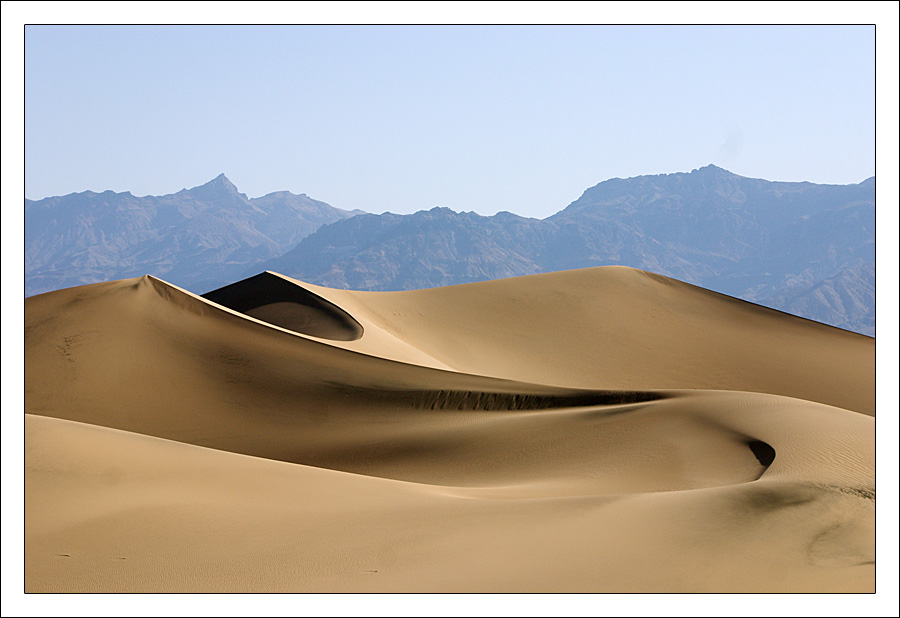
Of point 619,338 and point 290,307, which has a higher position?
point 290,307

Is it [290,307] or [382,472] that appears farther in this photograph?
[290,307]

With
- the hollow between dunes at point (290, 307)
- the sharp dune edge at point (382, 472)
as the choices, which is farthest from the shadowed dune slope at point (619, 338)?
the sharp dune edge at point (382, 472)

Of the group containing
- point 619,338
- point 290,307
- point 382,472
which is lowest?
point 382,472

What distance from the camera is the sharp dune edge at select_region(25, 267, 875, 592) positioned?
21.6 feet

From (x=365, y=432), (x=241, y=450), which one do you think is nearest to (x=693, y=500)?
(x=365, y=432)

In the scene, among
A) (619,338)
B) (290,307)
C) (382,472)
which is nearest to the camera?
(382,472)

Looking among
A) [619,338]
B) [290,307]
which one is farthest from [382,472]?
Answer: [619,338]

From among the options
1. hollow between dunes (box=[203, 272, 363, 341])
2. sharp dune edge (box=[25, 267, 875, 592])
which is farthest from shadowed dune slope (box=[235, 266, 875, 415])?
sharp dune edge (box=[25, 267, 875, 592])

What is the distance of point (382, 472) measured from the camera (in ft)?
40.1

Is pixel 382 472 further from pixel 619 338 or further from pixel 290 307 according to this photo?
pixel 619 338

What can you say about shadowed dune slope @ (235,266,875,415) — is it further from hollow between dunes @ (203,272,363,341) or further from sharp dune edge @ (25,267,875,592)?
sharp dune edge @ (25,267,875,592)

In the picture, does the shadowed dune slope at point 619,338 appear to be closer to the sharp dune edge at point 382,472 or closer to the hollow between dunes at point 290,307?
the hollow between dunes at point 290,307

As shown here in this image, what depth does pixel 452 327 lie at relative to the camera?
30625 mm

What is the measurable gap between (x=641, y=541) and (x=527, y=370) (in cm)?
2144
